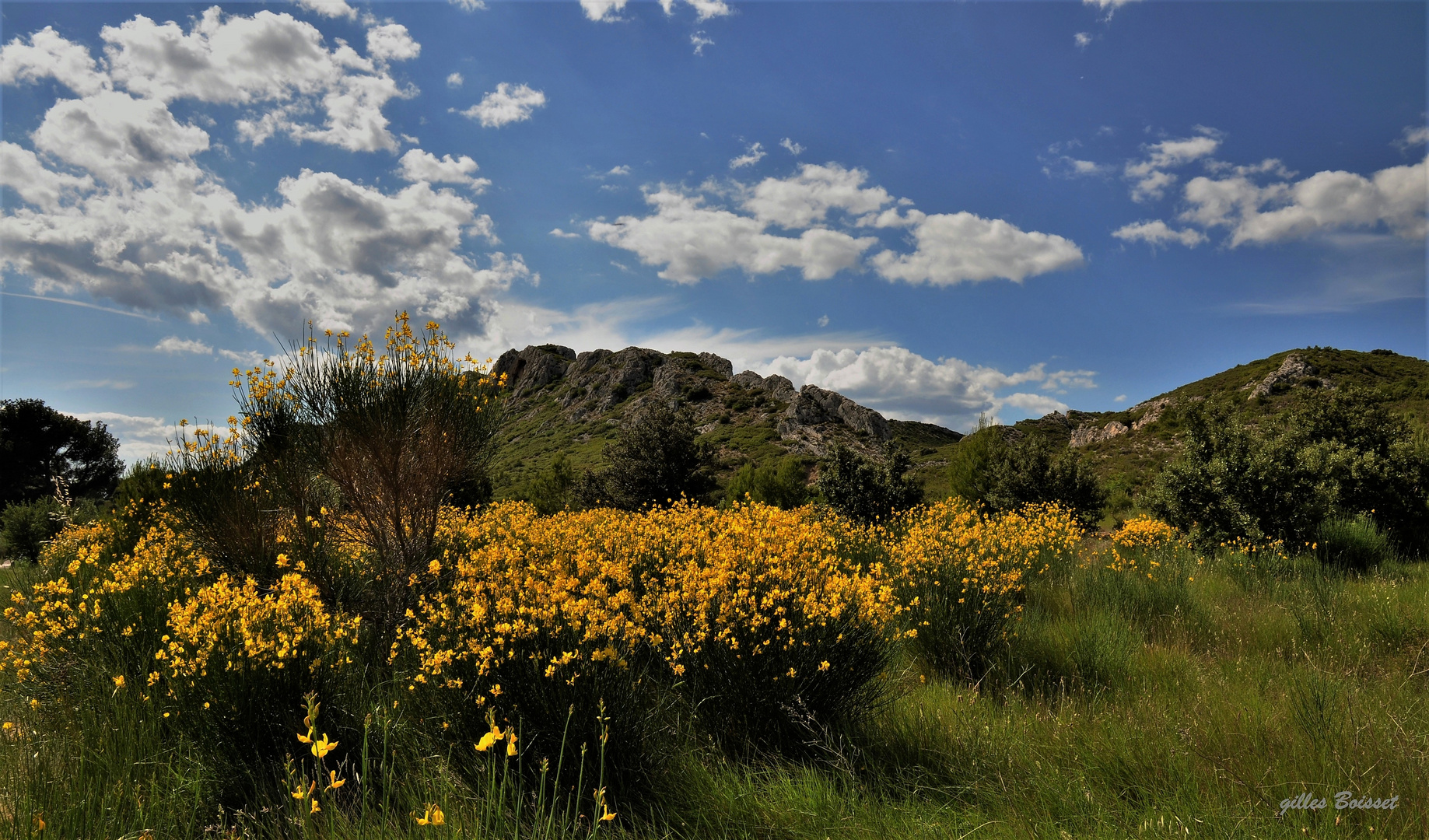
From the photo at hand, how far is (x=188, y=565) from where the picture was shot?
7383 millimetres

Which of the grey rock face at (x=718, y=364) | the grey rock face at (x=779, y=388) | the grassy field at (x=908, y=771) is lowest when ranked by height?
the grassy field at (x=908, y=771)

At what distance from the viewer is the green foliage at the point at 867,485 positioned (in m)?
17.3

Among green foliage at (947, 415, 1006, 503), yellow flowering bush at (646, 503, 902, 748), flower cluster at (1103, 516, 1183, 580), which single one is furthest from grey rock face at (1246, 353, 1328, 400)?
yellow flowering bush at (646, 503, 902, 748)

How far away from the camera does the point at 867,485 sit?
17.6 m

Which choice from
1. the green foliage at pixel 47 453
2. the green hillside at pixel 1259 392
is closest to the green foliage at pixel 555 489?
the green hillside at pixel 1259 392

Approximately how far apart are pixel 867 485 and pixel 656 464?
8.49m

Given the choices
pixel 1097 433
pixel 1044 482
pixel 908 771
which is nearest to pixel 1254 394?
pixel 1097 433

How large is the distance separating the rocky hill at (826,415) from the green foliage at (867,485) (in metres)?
1.17

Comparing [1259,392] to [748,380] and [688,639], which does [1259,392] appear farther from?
[688,639]

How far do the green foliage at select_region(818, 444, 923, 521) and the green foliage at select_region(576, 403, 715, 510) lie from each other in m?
6.29

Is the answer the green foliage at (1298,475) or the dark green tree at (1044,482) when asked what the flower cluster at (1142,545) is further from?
the dark green tree at (1044,482)

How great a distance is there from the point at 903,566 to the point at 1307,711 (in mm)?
2890

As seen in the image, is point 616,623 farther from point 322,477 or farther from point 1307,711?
point 322,477
